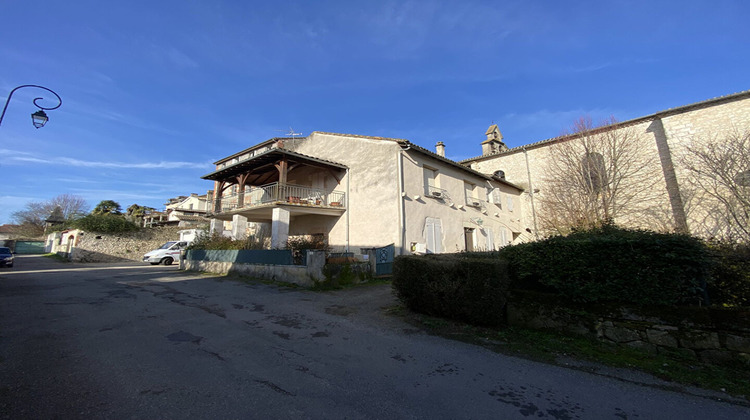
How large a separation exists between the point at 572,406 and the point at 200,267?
641 inches

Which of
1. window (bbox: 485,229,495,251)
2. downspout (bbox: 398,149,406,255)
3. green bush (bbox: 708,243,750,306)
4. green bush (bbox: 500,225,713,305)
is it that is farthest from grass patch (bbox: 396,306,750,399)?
window (bbox: 485,229,495,251)

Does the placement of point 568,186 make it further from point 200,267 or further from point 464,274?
point 200,267

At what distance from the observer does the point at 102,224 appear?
23.3 meters

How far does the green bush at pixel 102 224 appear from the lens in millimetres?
22875

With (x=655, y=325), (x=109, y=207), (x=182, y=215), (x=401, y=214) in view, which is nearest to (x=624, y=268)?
(x=655, y=325)

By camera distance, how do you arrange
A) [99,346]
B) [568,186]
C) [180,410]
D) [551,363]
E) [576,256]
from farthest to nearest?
[568,186], [576,256], [99,346], [551,363], [180,410]

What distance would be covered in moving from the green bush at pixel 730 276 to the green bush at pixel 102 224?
32122 millimetres

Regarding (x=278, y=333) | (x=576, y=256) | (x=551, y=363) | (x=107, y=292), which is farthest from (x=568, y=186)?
(x=107, y=292)

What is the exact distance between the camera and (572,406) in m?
2.83

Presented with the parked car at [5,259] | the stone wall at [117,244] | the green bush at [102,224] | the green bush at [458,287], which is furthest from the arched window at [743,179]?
the parked car at [5,259]

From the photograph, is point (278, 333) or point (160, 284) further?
point (160, 284)

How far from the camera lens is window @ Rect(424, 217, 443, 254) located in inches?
547

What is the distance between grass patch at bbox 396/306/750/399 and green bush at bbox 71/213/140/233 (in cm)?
2823

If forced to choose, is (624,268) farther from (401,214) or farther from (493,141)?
(493,141)
